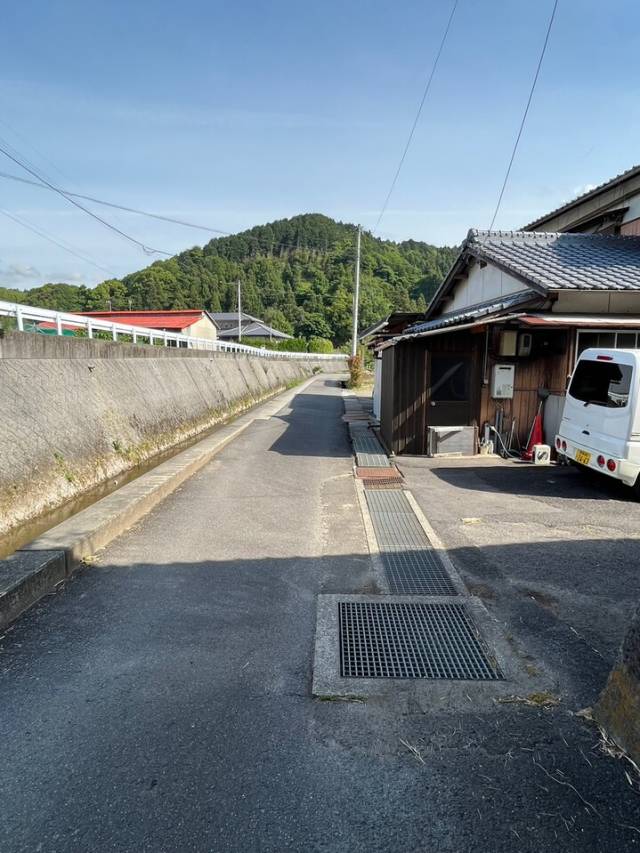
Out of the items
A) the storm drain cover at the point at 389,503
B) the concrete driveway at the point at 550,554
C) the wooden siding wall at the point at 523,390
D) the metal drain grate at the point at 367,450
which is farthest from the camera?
the wooden siding wall at the point at 523,390

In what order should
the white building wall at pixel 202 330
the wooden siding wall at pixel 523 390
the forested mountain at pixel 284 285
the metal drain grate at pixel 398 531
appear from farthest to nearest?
the forested mountain at pixel 284 285 < the white building wall at pixel 202 330 < the wooden siding wall at pixel 523 390 < the metal drain grate at pixel 398 531

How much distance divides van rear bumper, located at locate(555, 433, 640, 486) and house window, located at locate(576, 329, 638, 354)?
2.35 meters

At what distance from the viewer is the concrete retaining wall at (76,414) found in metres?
5.03

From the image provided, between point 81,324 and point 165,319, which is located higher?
point 165,319

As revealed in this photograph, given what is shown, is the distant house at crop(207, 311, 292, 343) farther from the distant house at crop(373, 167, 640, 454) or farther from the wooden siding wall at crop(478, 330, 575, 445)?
the wooden siding wall at crop(478, 330, 575, 445)

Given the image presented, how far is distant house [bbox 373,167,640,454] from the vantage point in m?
8.51

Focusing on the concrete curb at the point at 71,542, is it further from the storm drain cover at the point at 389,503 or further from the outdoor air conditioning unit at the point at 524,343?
the outdoor air conditioning unit at the point at 524,343

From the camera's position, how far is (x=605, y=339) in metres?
8.75

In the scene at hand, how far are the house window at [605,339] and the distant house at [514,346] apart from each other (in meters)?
0.02

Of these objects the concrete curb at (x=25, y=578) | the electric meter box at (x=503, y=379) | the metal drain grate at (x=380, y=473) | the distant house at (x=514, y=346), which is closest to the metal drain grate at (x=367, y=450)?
the metal drain grate at (x=380, y=473)

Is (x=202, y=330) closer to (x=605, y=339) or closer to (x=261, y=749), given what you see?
(x=605, y=339)

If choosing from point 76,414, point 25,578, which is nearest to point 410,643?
point 25,578

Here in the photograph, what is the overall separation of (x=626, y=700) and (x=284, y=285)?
9066 centimetres

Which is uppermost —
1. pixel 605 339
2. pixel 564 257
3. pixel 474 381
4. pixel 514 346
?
pixel 564 257
